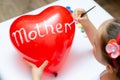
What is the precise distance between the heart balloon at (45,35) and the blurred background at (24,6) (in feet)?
2.49

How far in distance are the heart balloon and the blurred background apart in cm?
76

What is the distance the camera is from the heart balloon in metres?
0.77

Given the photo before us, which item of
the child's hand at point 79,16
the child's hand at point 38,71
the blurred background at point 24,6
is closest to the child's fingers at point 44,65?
Answer: the child's hand at point 38,71

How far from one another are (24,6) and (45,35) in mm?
865

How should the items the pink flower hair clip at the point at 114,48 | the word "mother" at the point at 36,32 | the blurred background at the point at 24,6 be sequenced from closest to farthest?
the pink flower hair clip at the point at 114,48 → the word "mother" at the point at 36,32 → the blurred background at the point at 24,6

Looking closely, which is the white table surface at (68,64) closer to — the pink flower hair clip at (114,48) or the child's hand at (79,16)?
the child's hand at (79,16)

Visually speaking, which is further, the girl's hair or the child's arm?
the child's arm

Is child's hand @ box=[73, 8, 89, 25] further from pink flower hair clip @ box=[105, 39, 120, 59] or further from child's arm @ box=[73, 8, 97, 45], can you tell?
pink flower hair clip @ box=[105, 39, 120, 59]

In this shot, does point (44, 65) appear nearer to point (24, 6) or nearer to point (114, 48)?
point (114, 48)

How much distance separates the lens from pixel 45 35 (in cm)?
77

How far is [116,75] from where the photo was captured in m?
0.74

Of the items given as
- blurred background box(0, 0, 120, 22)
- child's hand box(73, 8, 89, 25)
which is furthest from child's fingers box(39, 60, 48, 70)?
blurred background box(0, 0, 120, 22)

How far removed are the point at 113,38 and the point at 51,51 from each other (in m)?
0.21

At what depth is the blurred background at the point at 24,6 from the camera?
1.54 m
